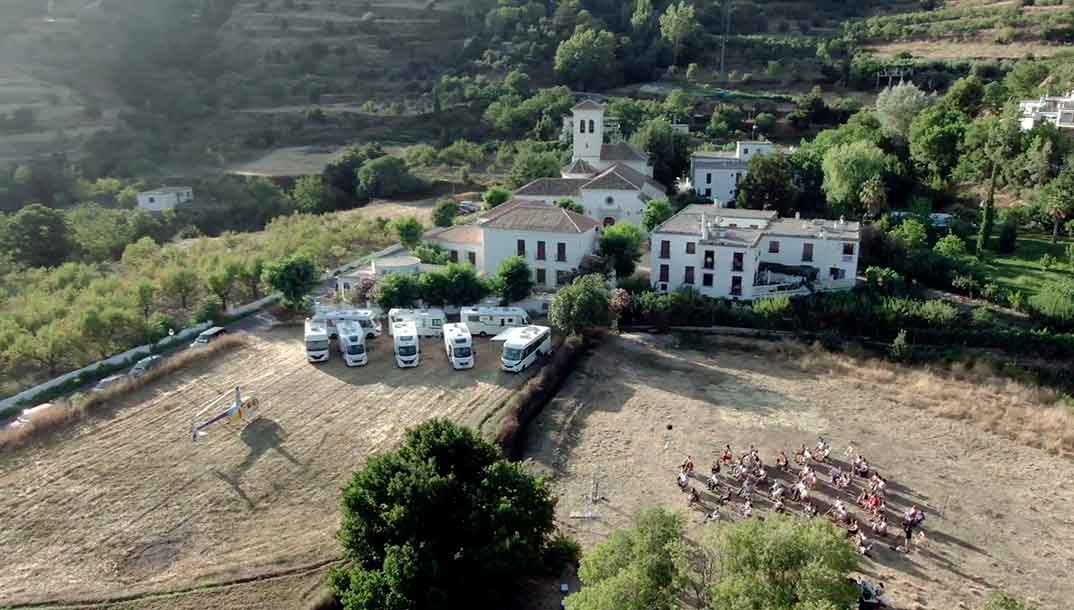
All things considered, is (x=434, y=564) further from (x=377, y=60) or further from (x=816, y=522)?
(x=377, y=60)

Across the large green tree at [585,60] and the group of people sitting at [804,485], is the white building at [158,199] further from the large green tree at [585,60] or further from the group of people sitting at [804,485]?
the group of people sitting at [804,485]

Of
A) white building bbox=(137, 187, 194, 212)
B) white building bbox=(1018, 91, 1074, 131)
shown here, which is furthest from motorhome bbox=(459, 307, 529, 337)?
white building bbox=(1018, 91, 1074, 131)

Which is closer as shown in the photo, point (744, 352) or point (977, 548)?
point (977, 548)

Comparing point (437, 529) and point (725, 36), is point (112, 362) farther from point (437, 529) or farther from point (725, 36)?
point (725, 36)

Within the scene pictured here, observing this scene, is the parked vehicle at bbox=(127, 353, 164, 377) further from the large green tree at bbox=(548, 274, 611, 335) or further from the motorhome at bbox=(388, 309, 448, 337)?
the large green tree at bbox=(548, 274, 611, 335)

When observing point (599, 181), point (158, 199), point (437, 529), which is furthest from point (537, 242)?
point (158, 199)

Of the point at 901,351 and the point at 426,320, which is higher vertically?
the point at 426,320

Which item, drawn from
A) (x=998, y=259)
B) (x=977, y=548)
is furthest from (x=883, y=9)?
(x=977, y=548)

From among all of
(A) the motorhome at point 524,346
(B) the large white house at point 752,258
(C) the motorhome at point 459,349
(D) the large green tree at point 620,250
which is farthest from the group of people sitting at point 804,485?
(D) the large green tree at point 620,250
